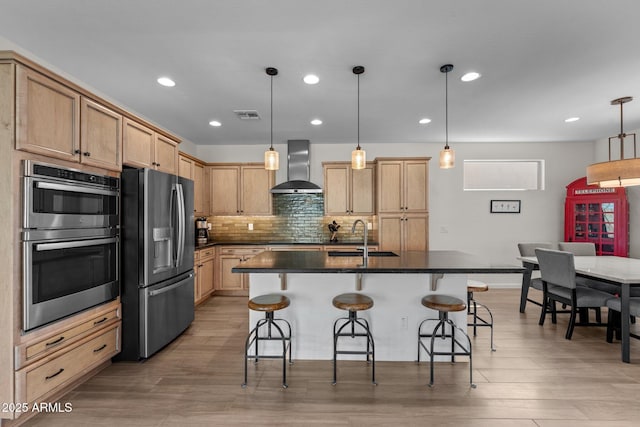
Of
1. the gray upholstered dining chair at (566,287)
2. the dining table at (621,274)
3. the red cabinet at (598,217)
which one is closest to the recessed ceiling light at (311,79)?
the gray upholstered dining chair at (566,287)

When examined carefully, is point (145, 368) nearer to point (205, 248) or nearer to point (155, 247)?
point (155, 247)

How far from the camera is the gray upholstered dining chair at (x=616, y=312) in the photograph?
274 cm

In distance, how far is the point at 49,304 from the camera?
6.34 ft

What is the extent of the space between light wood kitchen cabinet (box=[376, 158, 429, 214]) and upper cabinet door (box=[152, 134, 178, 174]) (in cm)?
310

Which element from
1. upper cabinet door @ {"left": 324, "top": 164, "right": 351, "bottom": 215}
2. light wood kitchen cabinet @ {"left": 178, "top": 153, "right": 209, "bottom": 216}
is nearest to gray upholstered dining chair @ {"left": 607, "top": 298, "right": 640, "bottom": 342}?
upper cabinet door @ {"left": 324, "top": 164, "right": 351, "bottom": 215}

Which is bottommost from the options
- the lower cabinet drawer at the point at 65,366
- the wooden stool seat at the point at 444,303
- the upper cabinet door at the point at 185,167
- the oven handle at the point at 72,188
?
the lower cabinet drawer at the point at 65,366

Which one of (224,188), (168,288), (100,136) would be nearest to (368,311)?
(168,288)

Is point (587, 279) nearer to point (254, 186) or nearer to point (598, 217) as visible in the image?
point (598, 217)

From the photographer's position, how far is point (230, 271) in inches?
194

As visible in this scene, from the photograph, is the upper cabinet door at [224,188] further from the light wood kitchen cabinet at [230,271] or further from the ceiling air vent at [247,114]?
the ceiling air vent at [247,114]

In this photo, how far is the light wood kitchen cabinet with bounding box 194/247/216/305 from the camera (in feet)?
14.1

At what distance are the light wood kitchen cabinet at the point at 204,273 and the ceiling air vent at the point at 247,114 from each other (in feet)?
6.90

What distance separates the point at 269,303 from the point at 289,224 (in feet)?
A: 10.2

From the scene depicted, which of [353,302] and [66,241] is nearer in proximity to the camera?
[66,241]
